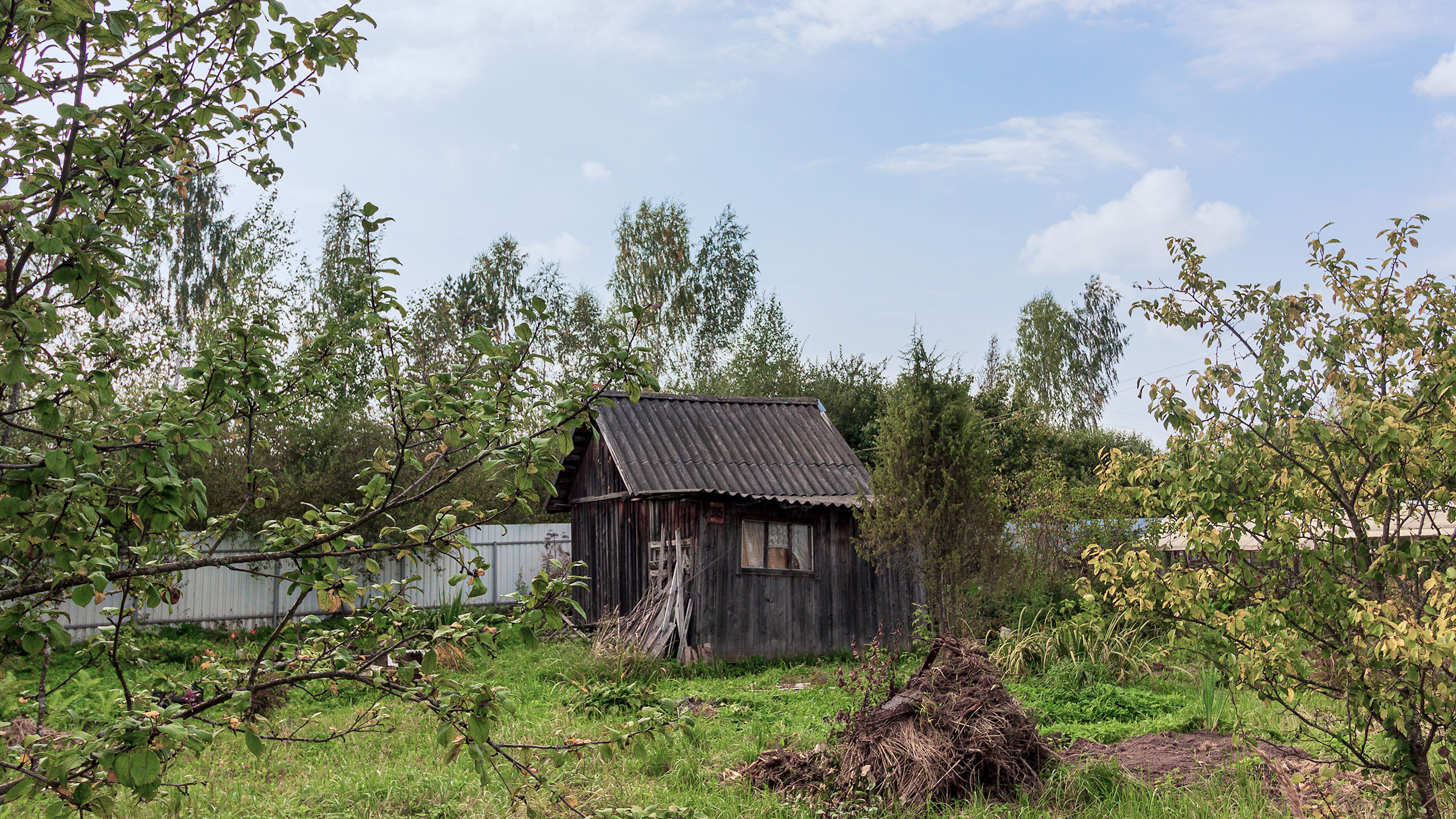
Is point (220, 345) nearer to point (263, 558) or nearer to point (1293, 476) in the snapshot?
point (263, 558)

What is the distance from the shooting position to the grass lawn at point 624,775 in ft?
19.7

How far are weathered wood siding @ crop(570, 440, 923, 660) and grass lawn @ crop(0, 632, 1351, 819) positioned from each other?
3401 millimetres

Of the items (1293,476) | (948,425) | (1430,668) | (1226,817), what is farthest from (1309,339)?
(948,425)

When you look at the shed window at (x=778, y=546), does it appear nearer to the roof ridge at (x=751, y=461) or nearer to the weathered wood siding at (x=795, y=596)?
the weathered wood siding at (x=795, y=596)

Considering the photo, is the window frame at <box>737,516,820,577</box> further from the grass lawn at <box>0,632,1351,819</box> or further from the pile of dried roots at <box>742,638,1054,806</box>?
the pile of dried roots at <box>742,638,1054,806</box>

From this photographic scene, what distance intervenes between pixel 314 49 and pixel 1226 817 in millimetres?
6233

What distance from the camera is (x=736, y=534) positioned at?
13875 mm

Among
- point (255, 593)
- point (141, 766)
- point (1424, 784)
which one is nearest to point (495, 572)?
point (255, 593)

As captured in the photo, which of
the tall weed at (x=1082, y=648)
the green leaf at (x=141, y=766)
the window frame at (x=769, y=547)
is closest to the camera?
the green leaf at (x=141, y=766)

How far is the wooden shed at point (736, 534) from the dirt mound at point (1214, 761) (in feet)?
17.2

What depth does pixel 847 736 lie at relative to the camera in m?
6.89

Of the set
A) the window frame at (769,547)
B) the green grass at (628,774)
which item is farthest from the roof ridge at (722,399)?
the green grass at (628,774)

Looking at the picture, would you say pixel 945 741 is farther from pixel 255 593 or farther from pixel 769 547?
pixel 255 593

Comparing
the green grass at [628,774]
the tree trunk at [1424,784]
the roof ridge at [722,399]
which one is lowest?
the green grass at [628,774]
